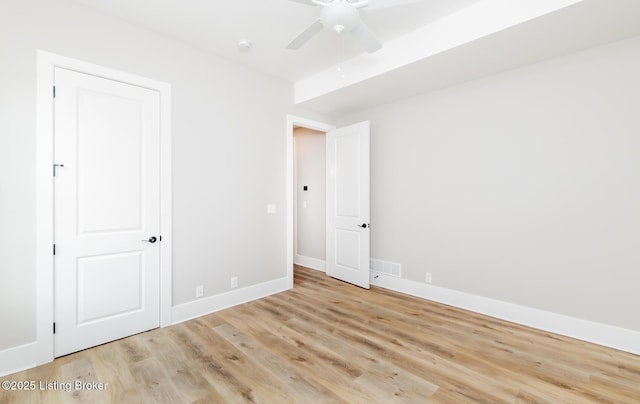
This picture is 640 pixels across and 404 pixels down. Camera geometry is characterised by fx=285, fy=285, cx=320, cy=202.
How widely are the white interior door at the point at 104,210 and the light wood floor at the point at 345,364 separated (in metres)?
0.25

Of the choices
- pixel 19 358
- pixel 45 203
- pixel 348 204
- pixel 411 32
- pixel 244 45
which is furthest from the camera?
pixel 348 204

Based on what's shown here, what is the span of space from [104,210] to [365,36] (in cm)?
270

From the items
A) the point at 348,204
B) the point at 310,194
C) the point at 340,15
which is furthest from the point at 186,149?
the point at 310,194

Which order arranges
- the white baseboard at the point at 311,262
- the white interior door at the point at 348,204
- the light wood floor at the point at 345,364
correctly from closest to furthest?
the light wood floor at the point at 345,364, the white interior door at the point at 348,204, the white baseboard at the point at 311,262

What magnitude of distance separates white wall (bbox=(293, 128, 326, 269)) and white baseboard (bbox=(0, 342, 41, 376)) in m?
3.64

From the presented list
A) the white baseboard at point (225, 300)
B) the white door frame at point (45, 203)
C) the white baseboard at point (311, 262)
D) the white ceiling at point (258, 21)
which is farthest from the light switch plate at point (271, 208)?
the white door frame at point (45, 203)

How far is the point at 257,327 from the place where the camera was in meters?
2.87

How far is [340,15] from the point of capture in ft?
6.58

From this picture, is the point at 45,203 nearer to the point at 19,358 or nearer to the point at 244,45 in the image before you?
the point at 19,358

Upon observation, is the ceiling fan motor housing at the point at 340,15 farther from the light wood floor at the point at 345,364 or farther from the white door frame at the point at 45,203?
the light wood floor at the point at 345,364

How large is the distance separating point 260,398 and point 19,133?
2622 mm

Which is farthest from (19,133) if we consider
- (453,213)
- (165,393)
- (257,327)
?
(453,213)

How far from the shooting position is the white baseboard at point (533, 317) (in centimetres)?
245

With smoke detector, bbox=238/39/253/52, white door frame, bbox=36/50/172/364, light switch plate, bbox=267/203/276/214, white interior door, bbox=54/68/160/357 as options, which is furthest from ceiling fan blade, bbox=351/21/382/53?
white door frame, bbox=36/50/172/364
